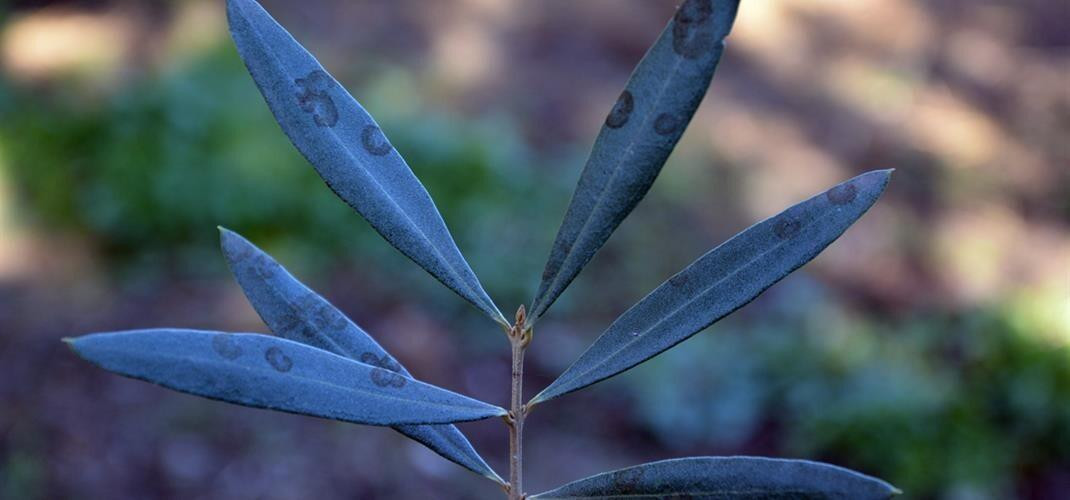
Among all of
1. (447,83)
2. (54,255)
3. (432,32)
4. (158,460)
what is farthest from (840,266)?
(54,255)

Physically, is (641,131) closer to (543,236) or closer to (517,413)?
(517,413)

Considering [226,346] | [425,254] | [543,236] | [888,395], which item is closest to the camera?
[226,346]

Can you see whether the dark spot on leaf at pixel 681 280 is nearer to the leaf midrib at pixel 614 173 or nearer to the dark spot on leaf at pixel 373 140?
the leaf midrib at pixel 614 173

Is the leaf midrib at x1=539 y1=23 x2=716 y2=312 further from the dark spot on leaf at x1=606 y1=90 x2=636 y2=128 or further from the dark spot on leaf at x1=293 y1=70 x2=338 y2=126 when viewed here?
the dark spot on leaf at x1=293 y1=70 x2=338 y2=126

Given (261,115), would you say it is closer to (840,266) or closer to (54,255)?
(54,255)

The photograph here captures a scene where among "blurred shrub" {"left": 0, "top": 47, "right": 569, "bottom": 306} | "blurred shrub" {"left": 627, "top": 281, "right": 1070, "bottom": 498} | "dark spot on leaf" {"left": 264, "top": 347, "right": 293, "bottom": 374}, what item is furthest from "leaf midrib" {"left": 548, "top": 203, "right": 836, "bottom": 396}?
"blurred shrub" {"left": 0, "top": 47, "right": 569, "bottom": 306}

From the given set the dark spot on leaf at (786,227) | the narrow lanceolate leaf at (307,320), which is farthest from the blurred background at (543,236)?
the dark spot on leaf at (786,227)

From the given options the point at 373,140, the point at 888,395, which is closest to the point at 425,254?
the point at 373,140
